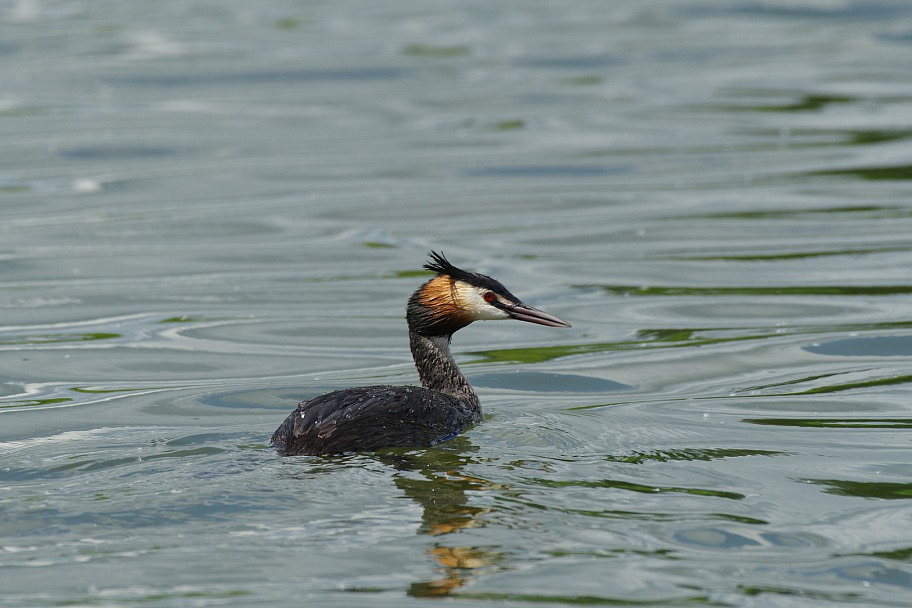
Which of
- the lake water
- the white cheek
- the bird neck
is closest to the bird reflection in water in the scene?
the lake water

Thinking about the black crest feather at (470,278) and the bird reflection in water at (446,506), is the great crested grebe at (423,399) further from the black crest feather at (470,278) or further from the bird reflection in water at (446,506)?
the bird reflection in water at (446,506)

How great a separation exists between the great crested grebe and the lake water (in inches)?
7.3

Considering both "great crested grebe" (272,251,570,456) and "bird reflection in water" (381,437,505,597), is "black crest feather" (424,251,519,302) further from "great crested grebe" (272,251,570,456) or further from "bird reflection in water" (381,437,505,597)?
"bird reflection in water" (381,437,505,597)

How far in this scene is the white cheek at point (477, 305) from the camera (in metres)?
8.34

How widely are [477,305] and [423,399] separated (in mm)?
816

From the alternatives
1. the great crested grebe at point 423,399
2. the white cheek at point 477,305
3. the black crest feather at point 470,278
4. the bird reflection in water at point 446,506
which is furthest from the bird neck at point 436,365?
the bird reflection in water at point 446,506

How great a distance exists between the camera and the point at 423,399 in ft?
25.4

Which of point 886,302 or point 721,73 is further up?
point 721,73

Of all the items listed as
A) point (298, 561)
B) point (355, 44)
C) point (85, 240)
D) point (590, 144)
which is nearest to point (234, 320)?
point (85, 240)

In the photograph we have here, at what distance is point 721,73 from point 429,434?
16246 millimetres

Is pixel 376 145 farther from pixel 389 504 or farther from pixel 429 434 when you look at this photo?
pixel 389 504

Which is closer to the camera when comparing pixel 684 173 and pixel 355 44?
pixel 684 173

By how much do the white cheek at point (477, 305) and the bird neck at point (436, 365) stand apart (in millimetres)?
277

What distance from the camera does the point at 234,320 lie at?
11.1 m
